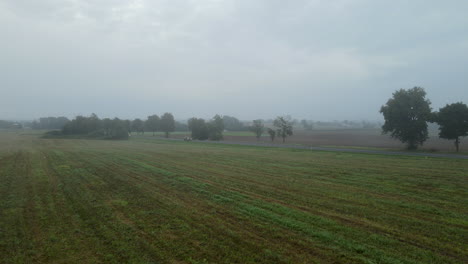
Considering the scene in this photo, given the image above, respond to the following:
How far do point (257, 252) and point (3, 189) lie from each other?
42.8 feet

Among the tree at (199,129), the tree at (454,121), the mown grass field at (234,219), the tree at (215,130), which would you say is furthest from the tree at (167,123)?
the mown grass field at (234,219)

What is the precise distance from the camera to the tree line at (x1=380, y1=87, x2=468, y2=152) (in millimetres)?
31750

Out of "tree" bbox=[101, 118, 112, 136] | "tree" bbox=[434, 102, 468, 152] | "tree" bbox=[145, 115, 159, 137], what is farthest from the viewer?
"tree" bbox=[145, 115, 159, 137]

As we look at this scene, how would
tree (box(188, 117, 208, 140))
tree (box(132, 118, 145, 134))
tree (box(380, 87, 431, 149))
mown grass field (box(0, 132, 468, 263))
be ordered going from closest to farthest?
Result: mown grass field (box(0, 132, 468, 263)) → tree (box(380, 87, 431, 149)) → tree (box(188, 117, 208, 140)) → tree (box(132, 118, 145, 134))

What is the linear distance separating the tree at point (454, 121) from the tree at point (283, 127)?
2710 cm

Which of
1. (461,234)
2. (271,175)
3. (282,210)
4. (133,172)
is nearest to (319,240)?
(282,210)

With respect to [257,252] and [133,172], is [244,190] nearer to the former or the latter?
[257,252]

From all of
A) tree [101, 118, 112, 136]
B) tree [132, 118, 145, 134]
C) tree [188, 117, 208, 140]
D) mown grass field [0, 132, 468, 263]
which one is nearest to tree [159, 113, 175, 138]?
tree [132, 118, 145, 134]

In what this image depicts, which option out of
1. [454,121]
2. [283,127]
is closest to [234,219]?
[454,121]

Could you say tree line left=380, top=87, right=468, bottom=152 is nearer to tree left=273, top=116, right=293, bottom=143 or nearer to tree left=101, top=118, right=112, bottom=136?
tree left=273, top=116, right=293, bottom=143

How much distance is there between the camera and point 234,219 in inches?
337

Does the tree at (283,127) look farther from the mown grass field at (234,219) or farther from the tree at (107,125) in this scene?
the tree at (107,125)

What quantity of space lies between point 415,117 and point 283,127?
1001 inches

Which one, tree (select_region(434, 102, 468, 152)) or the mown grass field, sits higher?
tree (select_region(434, 102, 468, 152))
